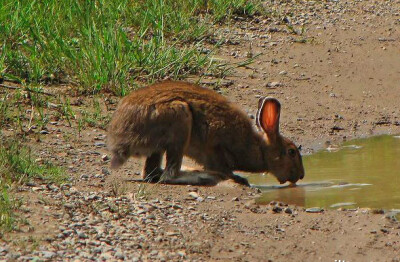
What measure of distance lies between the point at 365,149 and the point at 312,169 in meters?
0.83

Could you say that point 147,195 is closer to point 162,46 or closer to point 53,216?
point 53,216

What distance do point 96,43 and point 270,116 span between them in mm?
2521

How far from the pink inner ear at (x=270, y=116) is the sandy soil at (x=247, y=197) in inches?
35.4

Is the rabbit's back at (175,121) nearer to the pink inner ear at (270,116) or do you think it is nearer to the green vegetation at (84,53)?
the pink inner ear at (270,116)

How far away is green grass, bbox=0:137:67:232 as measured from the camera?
7279 mm

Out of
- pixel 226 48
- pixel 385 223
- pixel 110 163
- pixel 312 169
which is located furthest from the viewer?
pixel 226 48

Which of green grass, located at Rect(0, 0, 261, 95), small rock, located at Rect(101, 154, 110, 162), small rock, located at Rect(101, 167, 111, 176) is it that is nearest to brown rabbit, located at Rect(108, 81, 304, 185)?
small rock, located at Rect(101, 167, 111, 176)

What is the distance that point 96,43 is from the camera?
1087 centimetres

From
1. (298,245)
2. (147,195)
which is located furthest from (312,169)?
(298,245)

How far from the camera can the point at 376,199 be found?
8172 mm

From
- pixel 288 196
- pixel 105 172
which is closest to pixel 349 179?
pixel 288 196

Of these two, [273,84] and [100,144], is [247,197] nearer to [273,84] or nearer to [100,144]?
[100,144]

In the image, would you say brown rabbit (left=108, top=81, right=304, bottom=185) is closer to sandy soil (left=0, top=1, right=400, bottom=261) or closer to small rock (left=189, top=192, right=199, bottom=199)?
sandy soil (left=0, top=1, right=400, bottom=261)

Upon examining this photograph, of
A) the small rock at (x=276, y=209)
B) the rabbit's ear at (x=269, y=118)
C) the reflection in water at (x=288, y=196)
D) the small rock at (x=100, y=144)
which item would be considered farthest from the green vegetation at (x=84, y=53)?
the small rock at (x=276, y=209)
